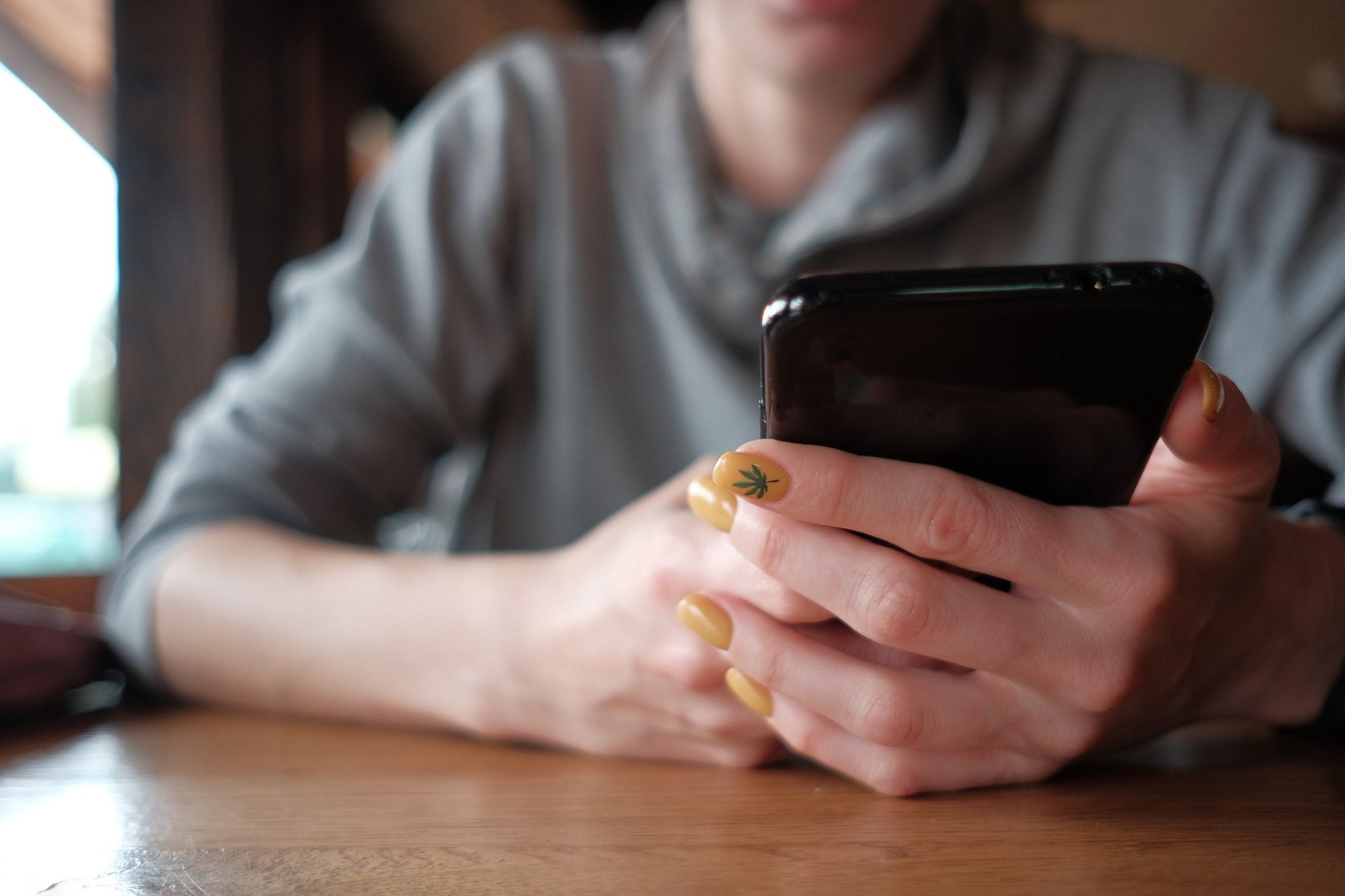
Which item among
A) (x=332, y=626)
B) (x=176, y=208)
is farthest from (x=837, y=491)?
(x=176, y=208)

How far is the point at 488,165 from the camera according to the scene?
2.79 feet

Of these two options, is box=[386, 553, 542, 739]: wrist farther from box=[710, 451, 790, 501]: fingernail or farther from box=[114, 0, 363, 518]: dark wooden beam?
box=[114, 0, 363, 518]: dark wooden beam

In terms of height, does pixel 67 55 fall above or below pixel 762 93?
above

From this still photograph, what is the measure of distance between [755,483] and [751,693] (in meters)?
0.14

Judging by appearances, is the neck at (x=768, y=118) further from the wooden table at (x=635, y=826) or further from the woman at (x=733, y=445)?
the wooden table at (x=635, y=826)

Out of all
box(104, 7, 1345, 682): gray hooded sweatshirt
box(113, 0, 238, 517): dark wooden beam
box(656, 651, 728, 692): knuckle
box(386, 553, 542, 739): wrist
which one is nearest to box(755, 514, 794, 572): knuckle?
box(656, 651, 728, 692): knuckle

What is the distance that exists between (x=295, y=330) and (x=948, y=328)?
0.67m

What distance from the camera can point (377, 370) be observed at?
30.5 inches

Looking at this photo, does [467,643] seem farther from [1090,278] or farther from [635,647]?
[1090,278]

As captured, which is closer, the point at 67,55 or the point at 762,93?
the point at 762,93

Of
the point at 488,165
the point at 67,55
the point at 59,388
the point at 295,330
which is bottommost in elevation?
the point at 59,388

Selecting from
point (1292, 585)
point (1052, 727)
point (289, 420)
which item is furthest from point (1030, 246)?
point (289, 420)

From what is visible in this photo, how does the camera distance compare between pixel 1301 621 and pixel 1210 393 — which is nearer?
pixel 1210 393

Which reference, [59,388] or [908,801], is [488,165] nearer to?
[908,801]
